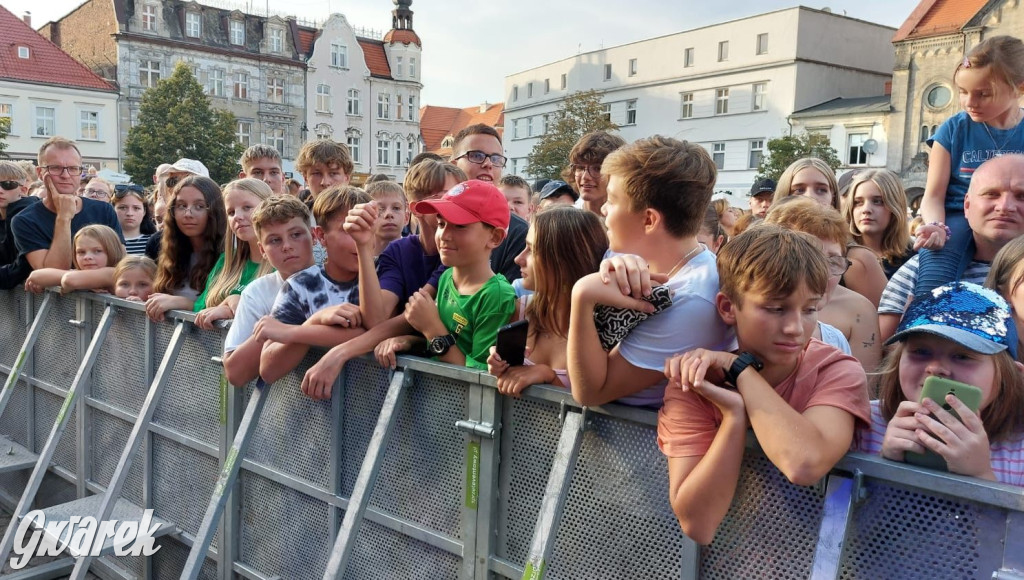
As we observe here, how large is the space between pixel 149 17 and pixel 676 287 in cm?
5308

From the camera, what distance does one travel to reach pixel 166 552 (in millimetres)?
4426

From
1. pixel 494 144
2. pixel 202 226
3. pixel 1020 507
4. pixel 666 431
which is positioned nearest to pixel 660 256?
pixel 666 431

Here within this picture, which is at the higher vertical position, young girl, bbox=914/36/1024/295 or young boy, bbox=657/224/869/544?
young girl, bbox=914/36/1024/295

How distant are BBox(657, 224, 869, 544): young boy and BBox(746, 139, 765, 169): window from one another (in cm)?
4461

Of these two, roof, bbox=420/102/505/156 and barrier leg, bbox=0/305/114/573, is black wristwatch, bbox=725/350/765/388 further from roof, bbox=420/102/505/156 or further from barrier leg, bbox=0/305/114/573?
roof, bbox=420/102/505/156

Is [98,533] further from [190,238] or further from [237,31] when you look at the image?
[237,31]

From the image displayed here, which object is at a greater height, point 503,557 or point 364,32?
point 364,32

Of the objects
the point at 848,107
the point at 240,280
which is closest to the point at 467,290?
the point at 240,280

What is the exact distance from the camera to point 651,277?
7.02 feet

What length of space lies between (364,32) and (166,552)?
61.1m

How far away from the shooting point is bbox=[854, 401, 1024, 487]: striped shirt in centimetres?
189

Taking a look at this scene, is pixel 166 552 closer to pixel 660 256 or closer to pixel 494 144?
pixel 494 144

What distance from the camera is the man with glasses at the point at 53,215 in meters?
5.90

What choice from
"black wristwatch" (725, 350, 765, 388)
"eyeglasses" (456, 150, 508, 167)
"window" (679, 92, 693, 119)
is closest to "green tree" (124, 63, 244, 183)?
"window" (679, 92, 693, 119)
